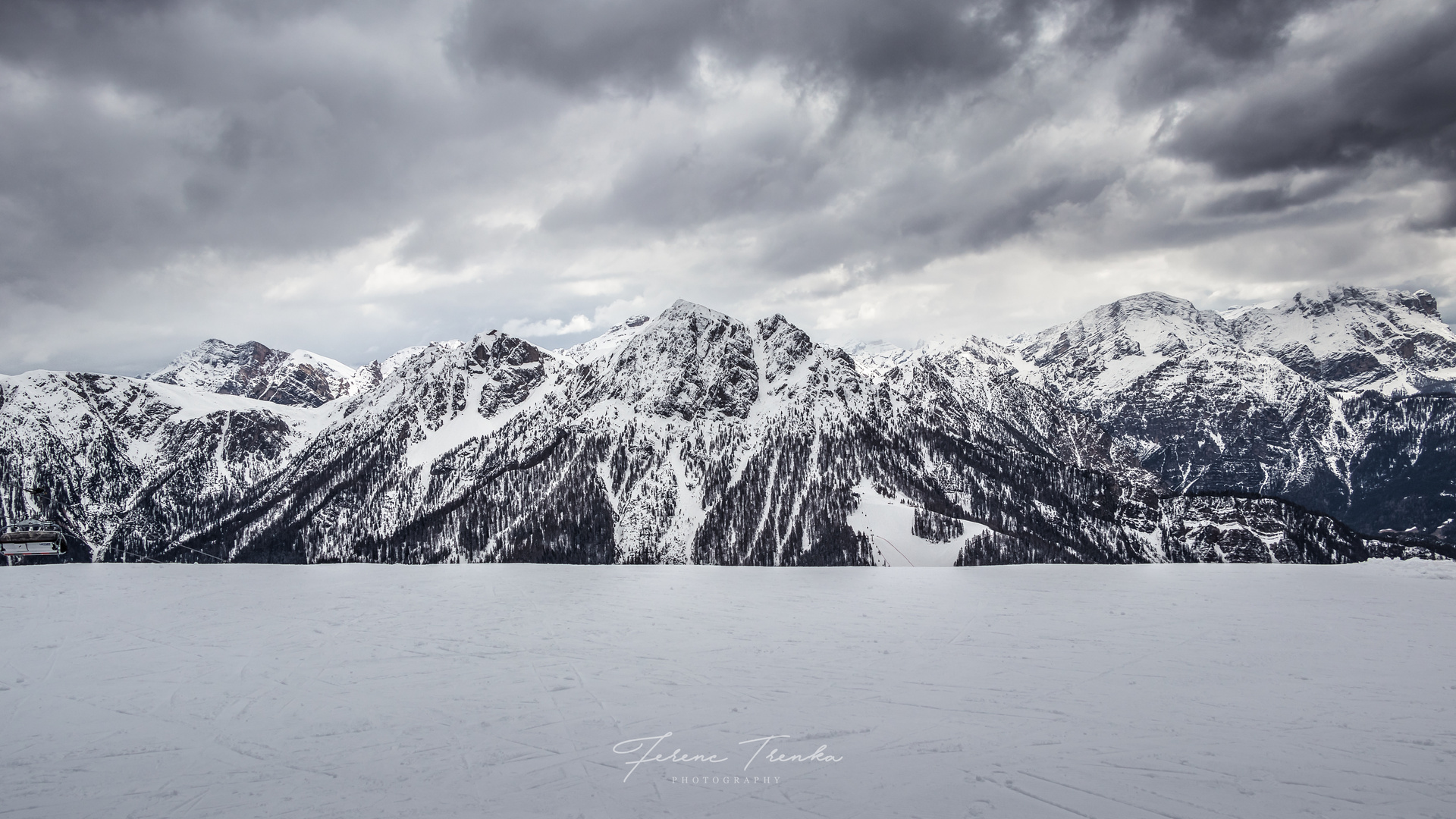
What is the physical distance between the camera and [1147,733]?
2361 cm

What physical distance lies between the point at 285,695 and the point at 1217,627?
48438 millimetres

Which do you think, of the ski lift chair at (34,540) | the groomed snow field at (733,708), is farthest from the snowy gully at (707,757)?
the ski lift chair at (34,540)

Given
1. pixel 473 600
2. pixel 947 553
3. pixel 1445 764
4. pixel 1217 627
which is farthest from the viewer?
pixel 947 553

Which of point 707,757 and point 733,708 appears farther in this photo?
point 733,708

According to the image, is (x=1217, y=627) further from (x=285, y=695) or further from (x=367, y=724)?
(x=285, y=695)

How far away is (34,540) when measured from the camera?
231 feet

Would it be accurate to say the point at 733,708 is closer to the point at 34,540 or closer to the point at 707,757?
the point at 707,757

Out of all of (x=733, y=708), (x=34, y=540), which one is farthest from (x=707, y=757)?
(x=34, y=540)

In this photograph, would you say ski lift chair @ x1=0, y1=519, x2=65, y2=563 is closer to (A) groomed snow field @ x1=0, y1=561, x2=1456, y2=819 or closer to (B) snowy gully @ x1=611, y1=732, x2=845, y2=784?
(A) groomed snow field @ x1=0, y1=561, x2=1456, y2=819

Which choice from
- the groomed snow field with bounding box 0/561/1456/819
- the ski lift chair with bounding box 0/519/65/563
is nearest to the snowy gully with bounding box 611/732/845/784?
the groomed snow field with bounding box 0/561/1456/819

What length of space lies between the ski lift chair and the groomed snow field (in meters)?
25.7

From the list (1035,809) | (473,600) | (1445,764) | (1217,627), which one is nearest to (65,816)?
(1035,809)

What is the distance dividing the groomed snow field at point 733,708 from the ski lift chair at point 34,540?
1012 inches

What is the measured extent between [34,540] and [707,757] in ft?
283
